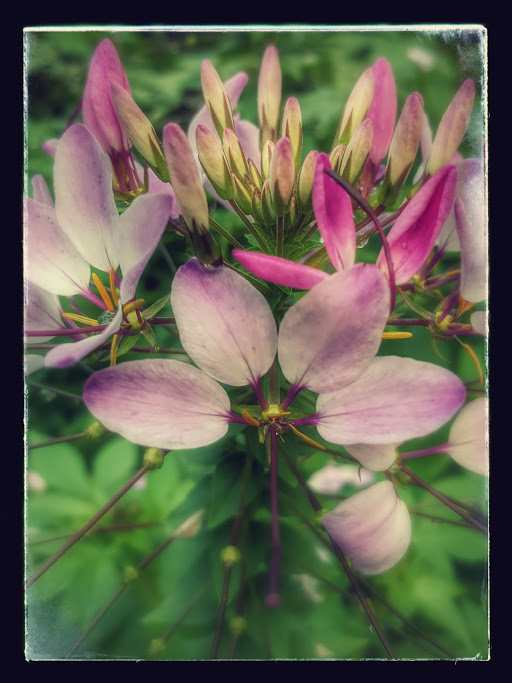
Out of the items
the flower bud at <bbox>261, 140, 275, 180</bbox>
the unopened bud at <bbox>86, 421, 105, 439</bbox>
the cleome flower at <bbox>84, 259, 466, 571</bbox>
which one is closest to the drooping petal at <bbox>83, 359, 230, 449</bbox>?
the cleome flower at <bbox>84, 259, 466, 571</bbox>

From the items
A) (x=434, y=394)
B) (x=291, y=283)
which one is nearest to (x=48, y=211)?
(x=291, y=283)

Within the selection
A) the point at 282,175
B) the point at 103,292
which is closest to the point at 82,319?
the point at 103,292

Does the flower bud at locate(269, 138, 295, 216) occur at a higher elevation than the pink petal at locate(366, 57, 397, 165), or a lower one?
lower

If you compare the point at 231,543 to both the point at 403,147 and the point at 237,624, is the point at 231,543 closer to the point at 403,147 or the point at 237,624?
the point at 237,624

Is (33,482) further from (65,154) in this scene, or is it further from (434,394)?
(434,394)

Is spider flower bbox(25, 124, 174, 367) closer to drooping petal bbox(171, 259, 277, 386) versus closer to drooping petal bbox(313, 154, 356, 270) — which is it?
drooping petal bbox(171, 259, 277, 386)
